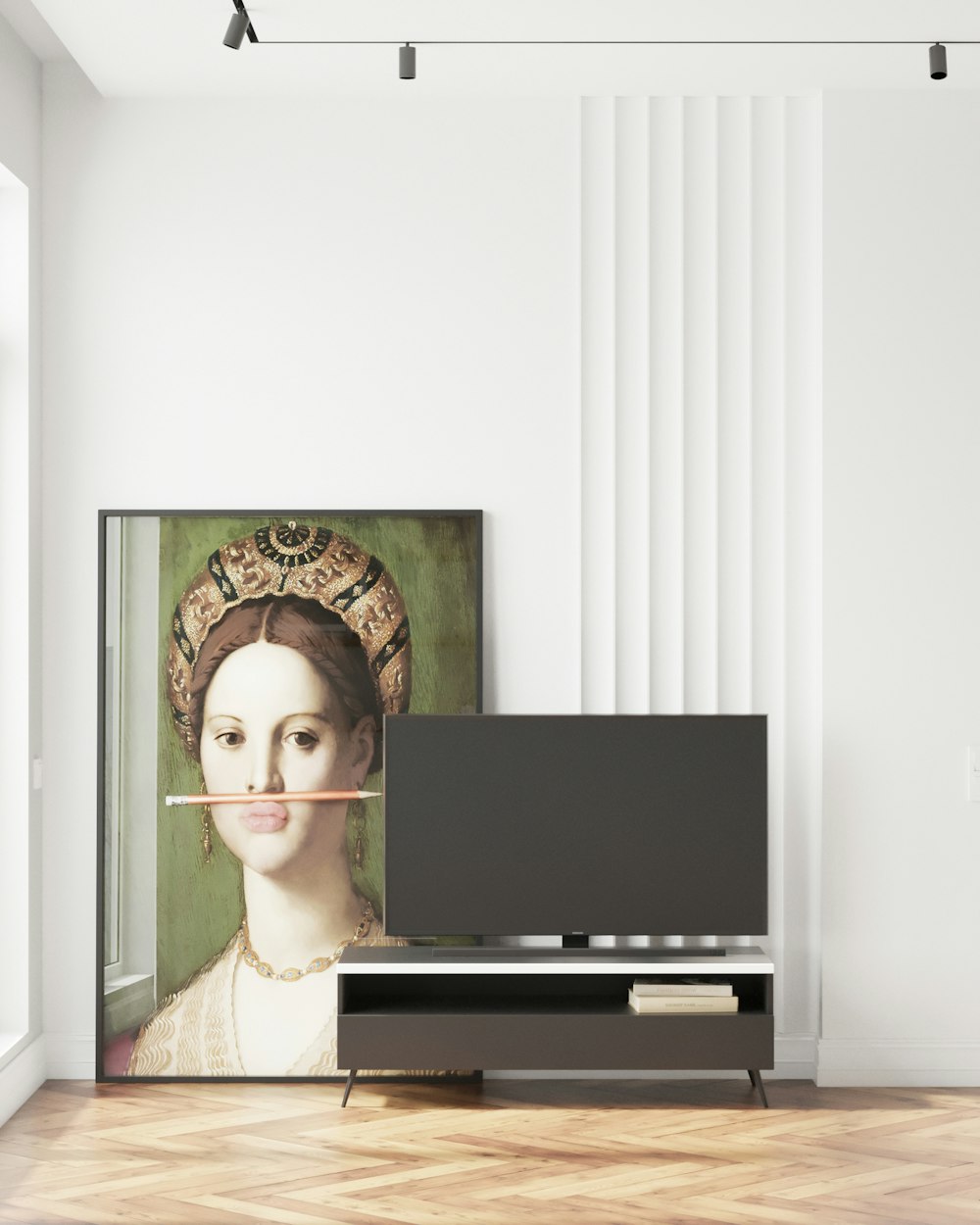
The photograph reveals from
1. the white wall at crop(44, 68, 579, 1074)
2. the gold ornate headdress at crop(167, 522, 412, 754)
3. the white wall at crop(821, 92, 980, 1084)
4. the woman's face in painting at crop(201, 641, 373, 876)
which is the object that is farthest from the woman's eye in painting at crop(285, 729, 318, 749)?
the white wall at crop(821, 92, 980, 1084)

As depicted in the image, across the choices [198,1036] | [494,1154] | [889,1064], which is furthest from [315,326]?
[889,1064]

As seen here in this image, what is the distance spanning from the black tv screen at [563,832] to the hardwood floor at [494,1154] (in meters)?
0.51

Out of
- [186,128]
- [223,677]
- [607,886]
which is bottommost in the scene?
[607,886]

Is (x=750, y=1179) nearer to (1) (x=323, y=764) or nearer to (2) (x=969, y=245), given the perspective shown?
(1) (x=323, y=764)

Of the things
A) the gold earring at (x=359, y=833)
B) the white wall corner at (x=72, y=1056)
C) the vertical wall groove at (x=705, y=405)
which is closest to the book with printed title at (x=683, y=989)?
the vertical wall groove at (x=705, y=405)

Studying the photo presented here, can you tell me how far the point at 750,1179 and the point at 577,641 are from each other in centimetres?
155

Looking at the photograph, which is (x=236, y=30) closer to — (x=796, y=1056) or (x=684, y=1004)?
(x=684, y=1004)

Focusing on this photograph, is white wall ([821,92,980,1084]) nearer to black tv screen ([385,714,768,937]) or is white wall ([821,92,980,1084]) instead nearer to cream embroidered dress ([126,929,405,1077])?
black tv screen ([385,714,768,937])

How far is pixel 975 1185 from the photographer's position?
9.37 feet

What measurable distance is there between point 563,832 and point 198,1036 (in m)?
1.29

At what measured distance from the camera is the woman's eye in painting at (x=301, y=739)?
3619 millimetres

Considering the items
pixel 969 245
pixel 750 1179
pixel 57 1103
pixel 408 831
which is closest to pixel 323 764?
pixel 408 831

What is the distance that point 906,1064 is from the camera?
3604 millimetres

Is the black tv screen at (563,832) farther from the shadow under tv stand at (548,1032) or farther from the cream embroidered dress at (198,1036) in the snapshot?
the cream embroidered dress at (198,1036)
